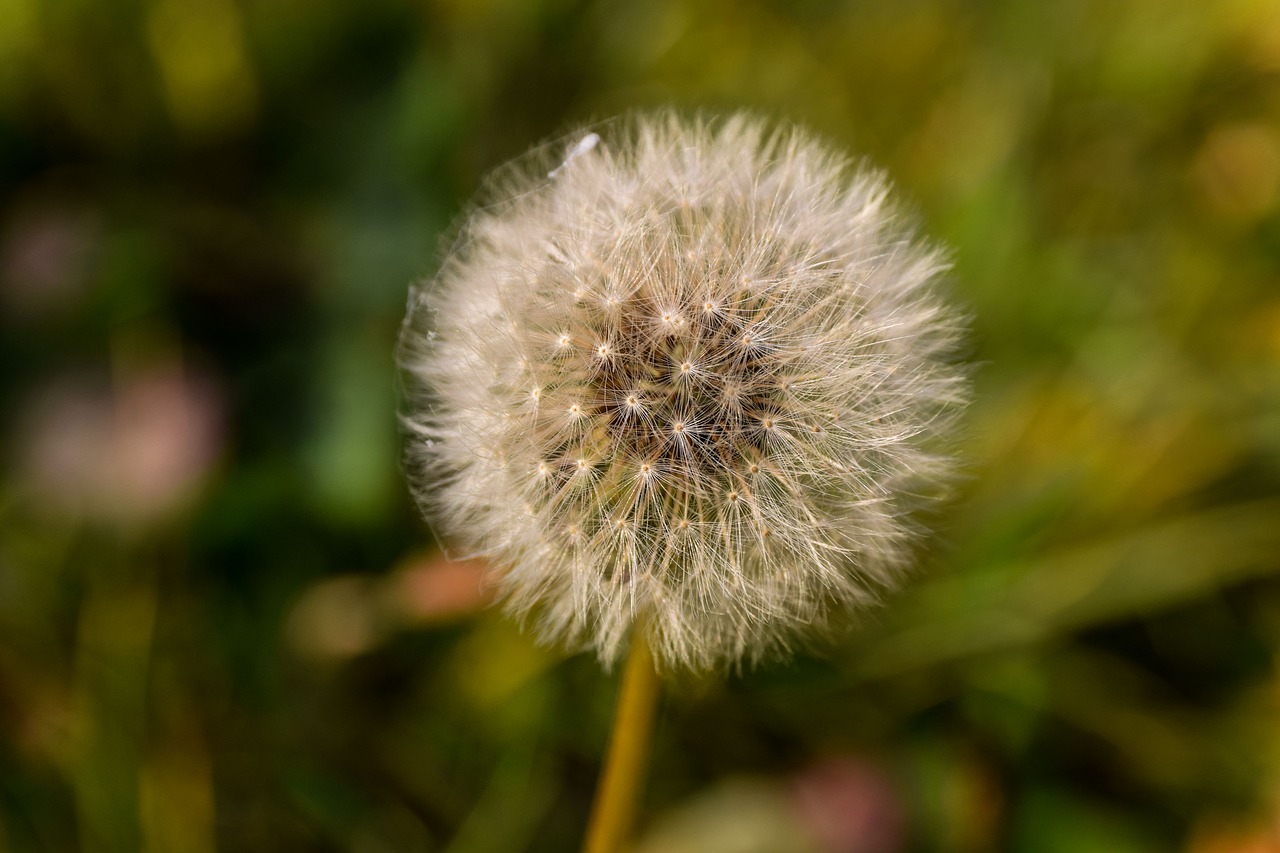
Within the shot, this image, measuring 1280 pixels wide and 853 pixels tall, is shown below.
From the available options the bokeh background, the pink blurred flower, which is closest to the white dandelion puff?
the bokeh background

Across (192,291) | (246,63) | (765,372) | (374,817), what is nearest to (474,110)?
(246,63)

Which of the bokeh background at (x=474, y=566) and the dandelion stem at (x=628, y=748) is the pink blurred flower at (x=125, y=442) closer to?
the bokeh background at (x=474, y=566)

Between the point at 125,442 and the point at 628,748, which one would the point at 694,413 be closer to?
the point at 628,748

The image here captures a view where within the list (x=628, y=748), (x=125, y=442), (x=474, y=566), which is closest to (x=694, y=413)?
(x=628, y=748)

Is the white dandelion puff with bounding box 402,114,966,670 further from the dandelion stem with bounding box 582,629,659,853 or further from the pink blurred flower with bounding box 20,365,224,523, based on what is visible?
the pink blurred flower with bounding box 20,365,224,523

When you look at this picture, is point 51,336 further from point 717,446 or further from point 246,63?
point 717,446

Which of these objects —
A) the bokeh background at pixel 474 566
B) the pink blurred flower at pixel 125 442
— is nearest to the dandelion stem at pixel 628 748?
the bokeh background at pixel 474 566
